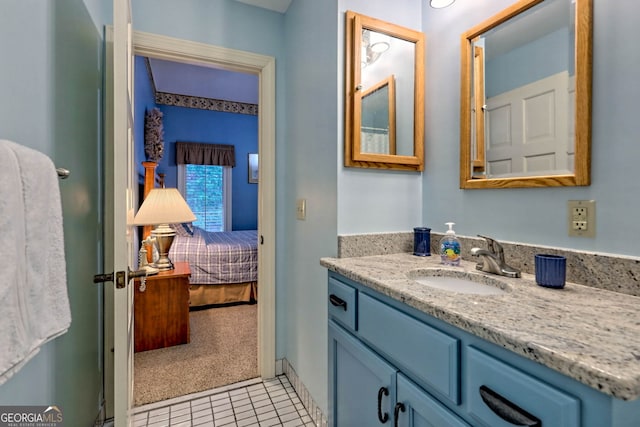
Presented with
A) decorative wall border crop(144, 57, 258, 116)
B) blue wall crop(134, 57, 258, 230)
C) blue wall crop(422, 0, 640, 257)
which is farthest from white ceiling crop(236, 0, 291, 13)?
blue wall crop(134, 57, 258, 230)

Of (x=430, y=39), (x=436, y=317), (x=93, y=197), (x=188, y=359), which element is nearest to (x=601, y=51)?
(x=430, y=39)

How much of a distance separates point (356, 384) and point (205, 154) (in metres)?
5.17

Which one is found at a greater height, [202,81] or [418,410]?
[202,81]

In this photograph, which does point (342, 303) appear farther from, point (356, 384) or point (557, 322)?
point (557, 322)

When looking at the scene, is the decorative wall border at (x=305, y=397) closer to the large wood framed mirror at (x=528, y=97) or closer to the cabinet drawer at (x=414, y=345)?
the cabinet drawer at (x=414, y=345)

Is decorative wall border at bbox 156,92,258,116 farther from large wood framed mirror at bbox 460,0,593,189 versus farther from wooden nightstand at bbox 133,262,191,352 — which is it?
large wood framed mirror at bbox 460,0,593,189

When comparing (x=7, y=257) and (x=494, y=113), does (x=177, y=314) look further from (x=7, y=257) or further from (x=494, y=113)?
(x=494, y=113)

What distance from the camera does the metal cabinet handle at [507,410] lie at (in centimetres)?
57

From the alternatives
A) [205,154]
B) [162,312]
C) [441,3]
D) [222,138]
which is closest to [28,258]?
[441,3]

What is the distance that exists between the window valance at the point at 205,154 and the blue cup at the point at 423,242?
4.83m

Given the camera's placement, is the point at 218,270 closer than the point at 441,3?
No

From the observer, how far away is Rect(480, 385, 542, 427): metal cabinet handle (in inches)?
22.4

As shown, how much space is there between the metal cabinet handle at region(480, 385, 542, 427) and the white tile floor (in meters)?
1.28

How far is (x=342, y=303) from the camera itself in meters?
1.24
